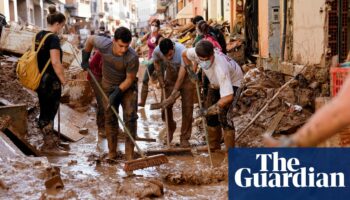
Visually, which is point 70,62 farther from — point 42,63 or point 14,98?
point 42,63

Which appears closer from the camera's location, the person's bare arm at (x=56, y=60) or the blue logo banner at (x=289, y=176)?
the blue logo banner at (x=289, y=176)

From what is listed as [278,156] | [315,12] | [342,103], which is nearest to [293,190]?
[278,156]

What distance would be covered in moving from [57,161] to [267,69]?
565 centimetres

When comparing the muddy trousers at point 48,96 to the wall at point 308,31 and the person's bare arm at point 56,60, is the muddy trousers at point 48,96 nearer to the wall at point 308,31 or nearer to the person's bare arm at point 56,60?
the person's bare arm at point 56,60

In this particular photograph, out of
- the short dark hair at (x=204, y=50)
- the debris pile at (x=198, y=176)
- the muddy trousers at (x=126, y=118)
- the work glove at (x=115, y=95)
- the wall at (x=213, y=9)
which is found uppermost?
the wall at (x=213, y=9)

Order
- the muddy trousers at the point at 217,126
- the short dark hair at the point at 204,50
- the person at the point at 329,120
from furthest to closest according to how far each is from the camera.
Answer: the muddy trousers at the point at 217,126 → the short dark hair at the point at 204,50 → the person at the point at 329,120

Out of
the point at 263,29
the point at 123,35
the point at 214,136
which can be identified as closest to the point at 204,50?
the point at 123,35

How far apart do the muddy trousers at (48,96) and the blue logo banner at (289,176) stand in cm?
470

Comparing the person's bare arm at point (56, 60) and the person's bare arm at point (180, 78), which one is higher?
the person's bare arm at point (56, 60)

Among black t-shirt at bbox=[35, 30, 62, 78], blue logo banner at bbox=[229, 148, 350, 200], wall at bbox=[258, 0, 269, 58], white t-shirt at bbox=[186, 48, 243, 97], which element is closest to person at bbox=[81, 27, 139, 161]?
black t-shirt at bbox=[35, 30, 62, 78]

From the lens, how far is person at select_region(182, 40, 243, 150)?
21.1ft

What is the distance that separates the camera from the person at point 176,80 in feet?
25.7

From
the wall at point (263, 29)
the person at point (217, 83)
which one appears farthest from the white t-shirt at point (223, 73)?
the wall at point (263, 29)

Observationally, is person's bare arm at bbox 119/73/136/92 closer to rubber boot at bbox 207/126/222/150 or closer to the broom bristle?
the broom bristle
